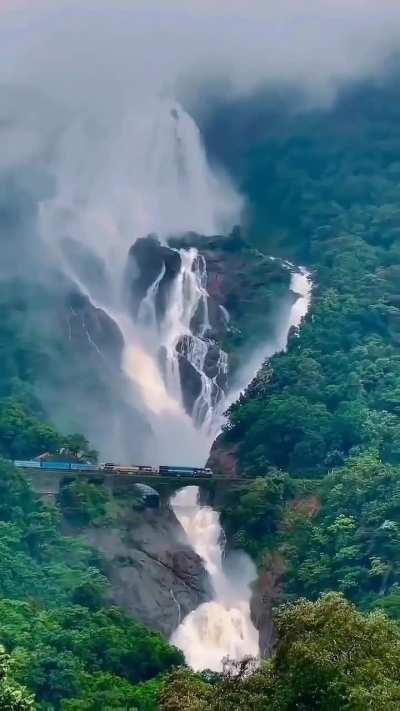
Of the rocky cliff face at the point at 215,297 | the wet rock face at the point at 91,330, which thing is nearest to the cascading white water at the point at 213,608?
the rocky cliff face at the point at 215,297

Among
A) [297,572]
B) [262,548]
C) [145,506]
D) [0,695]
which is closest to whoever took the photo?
[0,695]

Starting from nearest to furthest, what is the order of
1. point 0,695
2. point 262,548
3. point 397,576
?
1. point 0,695
2. point 397,576
3. point 262,548

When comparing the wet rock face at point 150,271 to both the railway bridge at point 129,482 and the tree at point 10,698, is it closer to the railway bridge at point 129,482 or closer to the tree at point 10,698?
the railway bridge at point 129,482

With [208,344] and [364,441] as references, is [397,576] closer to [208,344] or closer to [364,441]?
[364,441]

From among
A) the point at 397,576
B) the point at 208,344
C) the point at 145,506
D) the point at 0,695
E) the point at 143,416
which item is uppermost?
the point at 208,344

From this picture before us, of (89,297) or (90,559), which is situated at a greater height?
(89,297)

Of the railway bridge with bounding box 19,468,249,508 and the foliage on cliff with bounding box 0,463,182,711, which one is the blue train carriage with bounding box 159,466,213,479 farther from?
the foliage on cliff with bounding box 0,463,182,711

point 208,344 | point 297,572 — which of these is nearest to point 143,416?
point 208,344

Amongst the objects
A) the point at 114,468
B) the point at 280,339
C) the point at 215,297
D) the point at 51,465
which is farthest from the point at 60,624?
the point at 215,297
